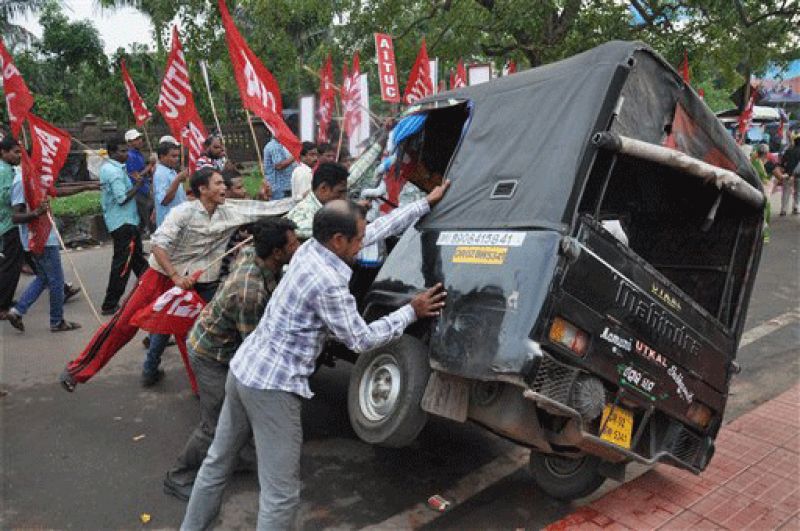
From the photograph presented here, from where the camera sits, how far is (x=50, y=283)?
19.9ft

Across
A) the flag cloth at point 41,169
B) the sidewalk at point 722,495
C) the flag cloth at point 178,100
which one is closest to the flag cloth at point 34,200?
the flag cloth at point 41,169

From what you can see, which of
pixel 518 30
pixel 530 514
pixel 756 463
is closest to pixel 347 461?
pixel 530 514

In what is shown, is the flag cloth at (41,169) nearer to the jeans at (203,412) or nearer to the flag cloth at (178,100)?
the flag cloth at (178,100)

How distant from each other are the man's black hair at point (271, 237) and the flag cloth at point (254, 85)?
9.25 feet

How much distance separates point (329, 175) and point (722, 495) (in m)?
2.97

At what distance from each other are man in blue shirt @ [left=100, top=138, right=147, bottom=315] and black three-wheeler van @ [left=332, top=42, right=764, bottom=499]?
4238mm

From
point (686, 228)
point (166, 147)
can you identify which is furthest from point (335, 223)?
point (166, 147)

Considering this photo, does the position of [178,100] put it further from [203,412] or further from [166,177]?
[203,412]

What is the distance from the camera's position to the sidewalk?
3.25 m

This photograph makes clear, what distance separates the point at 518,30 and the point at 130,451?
9904 millimetres

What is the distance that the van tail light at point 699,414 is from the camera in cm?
316

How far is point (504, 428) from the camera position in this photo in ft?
9.21

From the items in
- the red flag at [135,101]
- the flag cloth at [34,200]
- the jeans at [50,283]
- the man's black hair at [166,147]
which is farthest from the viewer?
the red flag at [135,101]

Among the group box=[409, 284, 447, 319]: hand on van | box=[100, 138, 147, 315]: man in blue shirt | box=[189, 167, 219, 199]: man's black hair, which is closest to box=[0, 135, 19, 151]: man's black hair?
box=[100, 138, 147, 315]: man in blue shirt
